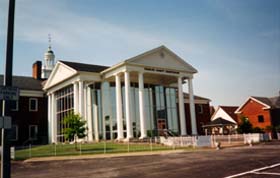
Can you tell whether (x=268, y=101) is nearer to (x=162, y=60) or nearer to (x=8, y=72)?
(x=162, y=60)

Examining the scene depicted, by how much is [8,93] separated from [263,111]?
162ft

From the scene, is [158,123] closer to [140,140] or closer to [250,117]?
[140,140]

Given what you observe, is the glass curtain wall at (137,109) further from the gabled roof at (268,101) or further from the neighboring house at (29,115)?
the gabled roof at (268,101)

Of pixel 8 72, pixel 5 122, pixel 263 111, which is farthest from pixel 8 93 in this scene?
pixel 263 111

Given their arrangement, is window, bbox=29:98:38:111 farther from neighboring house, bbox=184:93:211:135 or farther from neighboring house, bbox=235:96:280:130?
neighboring house, bbox=235:96:280:130

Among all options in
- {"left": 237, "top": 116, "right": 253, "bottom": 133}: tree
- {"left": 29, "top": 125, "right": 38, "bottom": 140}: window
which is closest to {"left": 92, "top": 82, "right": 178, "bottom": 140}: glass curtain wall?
{"left": 237, "top": 116, "right": 253, "bottom": 133}: tree

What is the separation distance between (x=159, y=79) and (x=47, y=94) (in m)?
15.7

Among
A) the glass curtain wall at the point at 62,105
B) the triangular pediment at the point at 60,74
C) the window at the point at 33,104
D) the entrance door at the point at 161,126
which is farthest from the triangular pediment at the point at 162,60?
the window at the point at 33,104

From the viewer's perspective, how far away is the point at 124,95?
38094mm

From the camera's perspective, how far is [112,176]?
12180 millimetres

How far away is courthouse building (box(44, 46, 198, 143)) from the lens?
34.3 m

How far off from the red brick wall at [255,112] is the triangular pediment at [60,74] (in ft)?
91.5

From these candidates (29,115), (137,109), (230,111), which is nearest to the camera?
(137,109)

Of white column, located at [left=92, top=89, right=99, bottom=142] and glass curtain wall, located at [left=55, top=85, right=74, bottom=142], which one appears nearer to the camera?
white column, located at [left=92, top=89, right=99, bottom=142]
